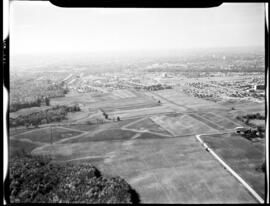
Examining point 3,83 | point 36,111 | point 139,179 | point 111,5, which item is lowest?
point 139,179

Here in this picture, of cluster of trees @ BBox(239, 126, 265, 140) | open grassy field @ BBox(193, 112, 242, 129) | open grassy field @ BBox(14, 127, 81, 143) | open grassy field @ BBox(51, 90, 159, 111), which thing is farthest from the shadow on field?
open grassy field @ BBox(51, 90, 159, 111)

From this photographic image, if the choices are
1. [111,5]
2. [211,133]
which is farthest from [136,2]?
[211,133]

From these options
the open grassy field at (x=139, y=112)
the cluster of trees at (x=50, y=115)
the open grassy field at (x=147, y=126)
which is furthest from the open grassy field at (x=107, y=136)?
the open grassy field at (x=139, y=112)

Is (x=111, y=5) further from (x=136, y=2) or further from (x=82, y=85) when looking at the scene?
(x=82, y=85)

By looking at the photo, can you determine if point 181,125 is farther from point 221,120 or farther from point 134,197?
point 134,197

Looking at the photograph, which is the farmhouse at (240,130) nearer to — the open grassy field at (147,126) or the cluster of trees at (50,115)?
the open grassy field at (147,126)

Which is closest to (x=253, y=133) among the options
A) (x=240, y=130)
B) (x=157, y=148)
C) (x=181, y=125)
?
(x=240, y=130)
